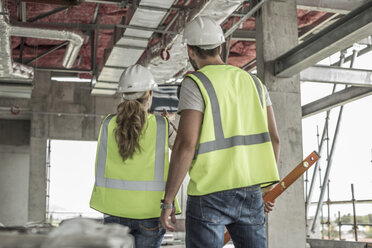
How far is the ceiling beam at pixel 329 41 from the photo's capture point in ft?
16.4

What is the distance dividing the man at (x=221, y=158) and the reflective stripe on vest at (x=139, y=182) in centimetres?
45

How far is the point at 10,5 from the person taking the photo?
9641 mm

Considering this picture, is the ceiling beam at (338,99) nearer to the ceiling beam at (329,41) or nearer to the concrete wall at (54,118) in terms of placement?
the ceiling beam at (329,41)

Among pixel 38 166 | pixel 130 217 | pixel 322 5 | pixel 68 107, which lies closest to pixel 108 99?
pixel 68 107

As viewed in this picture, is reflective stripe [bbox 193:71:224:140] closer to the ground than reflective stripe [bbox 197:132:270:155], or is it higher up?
higher up

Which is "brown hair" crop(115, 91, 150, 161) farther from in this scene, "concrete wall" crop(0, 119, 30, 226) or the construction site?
"concrete wall" crop(0, 119, 30, 226)

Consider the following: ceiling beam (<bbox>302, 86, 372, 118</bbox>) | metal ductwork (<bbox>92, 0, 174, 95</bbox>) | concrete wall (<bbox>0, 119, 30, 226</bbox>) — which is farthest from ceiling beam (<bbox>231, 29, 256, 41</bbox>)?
concrete wall (<bbox>0, 119, 30, 226</bbox>)

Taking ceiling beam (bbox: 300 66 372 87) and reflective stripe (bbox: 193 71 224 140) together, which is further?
ceiling beam (bbox: 300 66 372 87)

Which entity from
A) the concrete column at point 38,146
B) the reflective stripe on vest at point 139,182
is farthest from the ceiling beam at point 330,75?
the concrete column at point 38,146

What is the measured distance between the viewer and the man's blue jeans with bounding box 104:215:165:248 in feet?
8.90

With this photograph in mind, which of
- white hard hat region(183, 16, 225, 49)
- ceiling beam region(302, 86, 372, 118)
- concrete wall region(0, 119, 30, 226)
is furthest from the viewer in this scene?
concrete wall region(0, 119, 30, 226)

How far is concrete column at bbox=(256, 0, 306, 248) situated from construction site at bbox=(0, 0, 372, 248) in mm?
14

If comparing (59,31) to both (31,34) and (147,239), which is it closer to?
(31,34)

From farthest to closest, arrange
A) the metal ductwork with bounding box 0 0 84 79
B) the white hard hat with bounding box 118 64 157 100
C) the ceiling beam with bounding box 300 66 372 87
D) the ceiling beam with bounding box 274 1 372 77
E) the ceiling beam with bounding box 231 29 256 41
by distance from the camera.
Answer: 1. the ceiling beam with bounding box 231 29 256 41
2. the metal ductwork with bounding box 0 0 84 79
3. the ceiling beam with bounding box 300 66 372 87
4. the ceiling beam with bounding box 274 1 372 77
5. the white hard hat with bounding box 118 64 157 100
